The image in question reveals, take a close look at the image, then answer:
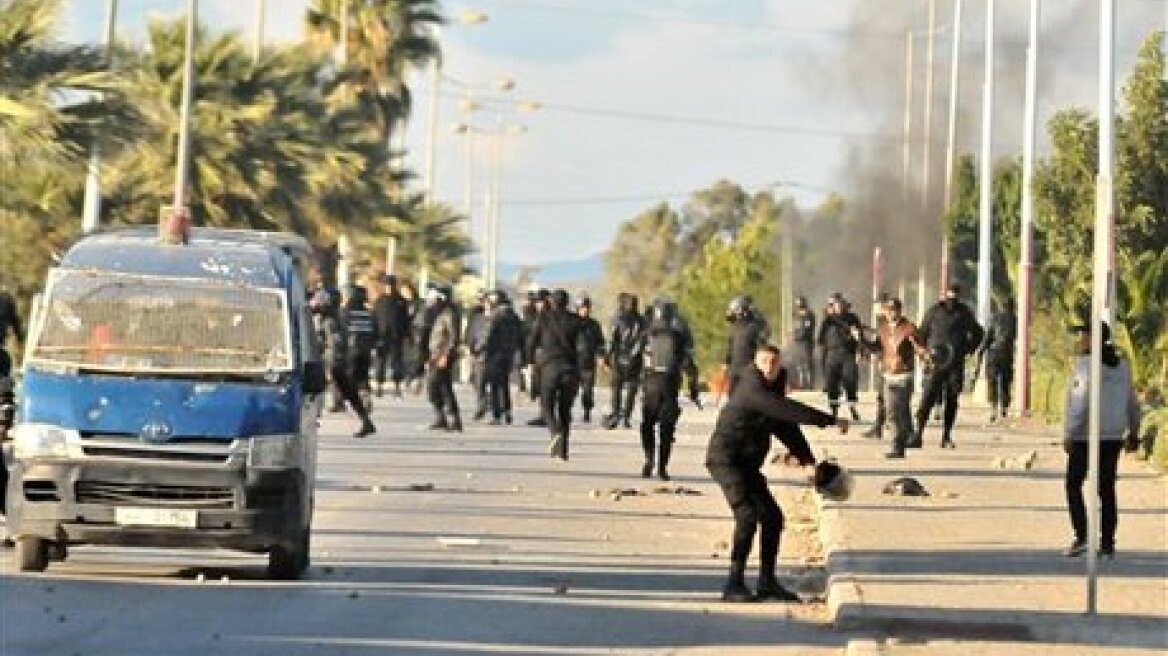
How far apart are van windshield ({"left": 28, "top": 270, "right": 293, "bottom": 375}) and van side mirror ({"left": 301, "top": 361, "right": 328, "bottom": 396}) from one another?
13 cm

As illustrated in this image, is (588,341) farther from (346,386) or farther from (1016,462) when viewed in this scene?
(1016,462)

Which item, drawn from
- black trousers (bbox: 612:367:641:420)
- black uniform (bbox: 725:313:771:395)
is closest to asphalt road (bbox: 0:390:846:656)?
black uniform (bbox: 725:313:771:395)

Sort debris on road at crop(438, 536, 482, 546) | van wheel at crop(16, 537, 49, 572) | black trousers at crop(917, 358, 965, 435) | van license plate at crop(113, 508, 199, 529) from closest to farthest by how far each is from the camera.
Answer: van license plate at crop(113, 508, 199, 529), van wheel at crop(16, 537, 49, 572), debris on road at crop(438, 536, 482, 546), black trousers at crop(917, 358, 965, 435)

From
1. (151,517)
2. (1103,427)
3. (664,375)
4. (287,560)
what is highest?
(664,375)

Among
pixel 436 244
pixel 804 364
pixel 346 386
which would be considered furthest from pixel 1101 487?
pixel 436 244

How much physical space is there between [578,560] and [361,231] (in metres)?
48.3

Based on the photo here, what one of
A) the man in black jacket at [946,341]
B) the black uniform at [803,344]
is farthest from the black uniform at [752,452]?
the black uniform at [803,344]

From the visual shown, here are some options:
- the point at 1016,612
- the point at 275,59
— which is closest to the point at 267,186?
the point at 275,59

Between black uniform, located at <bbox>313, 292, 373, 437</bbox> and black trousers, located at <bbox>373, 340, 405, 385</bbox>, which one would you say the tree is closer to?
black trousers, located at <bbox>373, 340, 405, 385</bbox>

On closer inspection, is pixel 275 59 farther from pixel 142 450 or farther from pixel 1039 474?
pixel 142 450

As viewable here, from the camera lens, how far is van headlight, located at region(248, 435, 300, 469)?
60.0 ft

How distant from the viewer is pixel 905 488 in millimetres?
27703

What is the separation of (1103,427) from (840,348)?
1874 centimetres

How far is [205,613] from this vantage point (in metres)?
16.8
